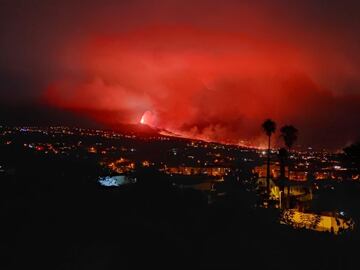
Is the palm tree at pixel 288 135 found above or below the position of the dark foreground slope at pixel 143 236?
above

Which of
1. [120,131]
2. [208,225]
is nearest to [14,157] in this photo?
[208,225]

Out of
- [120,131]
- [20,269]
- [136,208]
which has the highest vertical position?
[120,131]

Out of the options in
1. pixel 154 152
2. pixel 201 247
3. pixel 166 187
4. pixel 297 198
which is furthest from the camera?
pixel 154 152

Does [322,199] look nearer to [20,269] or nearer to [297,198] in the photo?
[297,198]

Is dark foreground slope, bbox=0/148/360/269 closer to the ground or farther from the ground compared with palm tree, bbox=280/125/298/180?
closer to the ground

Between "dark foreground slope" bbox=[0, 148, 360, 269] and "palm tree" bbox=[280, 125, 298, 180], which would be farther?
"palm tree" bbox=[280, 125, 298, 180]

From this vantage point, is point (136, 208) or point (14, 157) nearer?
point (136, 208)

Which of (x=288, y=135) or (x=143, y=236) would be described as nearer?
(x=143, y=236)

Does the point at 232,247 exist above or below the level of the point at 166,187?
below

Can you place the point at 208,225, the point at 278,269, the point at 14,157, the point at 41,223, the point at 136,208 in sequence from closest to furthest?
the point at 278,269, the point at 41,223, the point at 208,225, the point at 136,208, the point at 14,157

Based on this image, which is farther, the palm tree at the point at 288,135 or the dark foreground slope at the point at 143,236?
the palm tree at the point at 288,135
